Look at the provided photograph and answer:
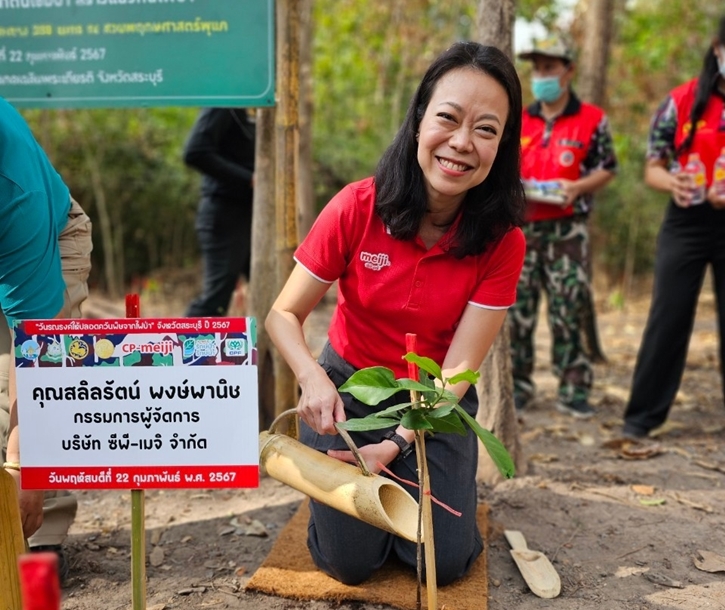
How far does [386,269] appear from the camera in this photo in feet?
8.25

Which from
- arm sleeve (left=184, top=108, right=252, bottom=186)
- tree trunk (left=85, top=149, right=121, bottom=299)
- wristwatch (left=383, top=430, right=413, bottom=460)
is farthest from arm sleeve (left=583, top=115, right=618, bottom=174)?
tree trunk (left=85, top=149, right=121, bottom=299)

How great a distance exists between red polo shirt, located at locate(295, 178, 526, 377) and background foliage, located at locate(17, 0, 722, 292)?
6649mm

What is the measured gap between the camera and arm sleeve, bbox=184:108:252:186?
14.1 ft

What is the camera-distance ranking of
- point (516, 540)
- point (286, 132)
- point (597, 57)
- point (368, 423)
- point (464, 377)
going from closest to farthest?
point (464, 377) < point (368, 423) < point (516, 540) < point (286, 132) < point (597, 57)

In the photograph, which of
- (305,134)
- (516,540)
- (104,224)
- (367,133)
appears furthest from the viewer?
(367,133)

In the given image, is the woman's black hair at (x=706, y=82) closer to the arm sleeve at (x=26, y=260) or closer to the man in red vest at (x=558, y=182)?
the man in red vest at (x=558, y=182)

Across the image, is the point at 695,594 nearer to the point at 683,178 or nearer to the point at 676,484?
the point at 676,484

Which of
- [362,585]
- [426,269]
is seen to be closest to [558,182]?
[426,269]

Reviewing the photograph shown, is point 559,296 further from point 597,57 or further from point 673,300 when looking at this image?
point 597,57

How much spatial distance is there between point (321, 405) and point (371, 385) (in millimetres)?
348

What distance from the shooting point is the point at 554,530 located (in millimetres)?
3059

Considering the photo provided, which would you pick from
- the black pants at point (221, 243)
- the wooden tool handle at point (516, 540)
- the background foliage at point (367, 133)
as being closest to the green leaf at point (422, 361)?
the wooden tool handle at point (516, 540)

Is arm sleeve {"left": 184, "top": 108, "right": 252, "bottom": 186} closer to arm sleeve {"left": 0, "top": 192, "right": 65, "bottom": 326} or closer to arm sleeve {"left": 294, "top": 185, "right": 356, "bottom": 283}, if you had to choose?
arm sleeve {"left": 294, "top": 185, "right": 356, "bottom": 283}

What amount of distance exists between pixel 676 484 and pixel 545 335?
4342mm
